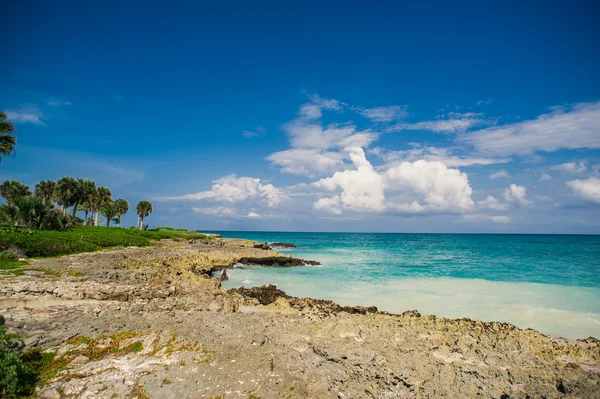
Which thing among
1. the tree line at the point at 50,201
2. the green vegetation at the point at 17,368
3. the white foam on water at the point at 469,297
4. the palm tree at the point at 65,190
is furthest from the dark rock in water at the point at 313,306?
the palm tree at the point at 65,190

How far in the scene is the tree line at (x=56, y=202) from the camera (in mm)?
37000

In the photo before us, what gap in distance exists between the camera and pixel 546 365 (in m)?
8.70

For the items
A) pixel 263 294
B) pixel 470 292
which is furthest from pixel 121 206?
pixel 470 292

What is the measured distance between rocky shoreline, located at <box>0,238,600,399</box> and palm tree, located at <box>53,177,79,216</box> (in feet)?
154

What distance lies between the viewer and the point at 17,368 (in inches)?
260

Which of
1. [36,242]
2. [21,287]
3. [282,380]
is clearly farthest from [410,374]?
[36,242]

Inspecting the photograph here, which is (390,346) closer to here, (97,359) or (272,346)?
(272,346)

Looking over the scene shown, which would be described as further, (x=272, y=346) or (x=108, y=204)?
(x=108, y=204)

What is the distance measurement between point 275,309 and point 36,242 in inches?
952

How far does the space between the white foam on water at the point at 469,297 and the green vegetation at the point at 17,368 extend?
50.4 feet

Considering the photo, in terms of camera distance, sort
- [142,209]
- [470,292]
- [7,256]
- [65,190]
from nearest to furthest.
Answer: [7,256]
[470,292]
[65,190]
[142,209]

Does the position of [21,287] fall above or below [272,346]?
above

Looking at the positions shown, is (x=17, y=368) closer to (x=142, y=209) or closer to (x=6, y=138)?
(x=6, y=138)

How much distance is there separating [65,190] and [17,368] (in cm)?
5738
